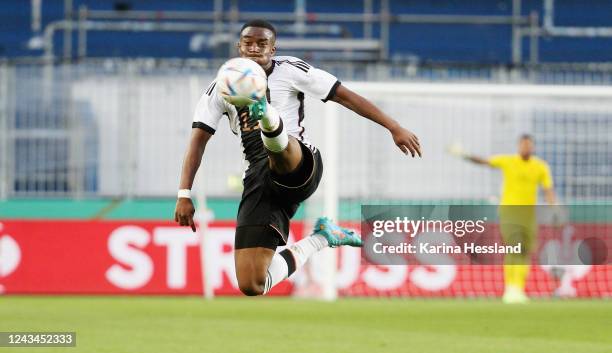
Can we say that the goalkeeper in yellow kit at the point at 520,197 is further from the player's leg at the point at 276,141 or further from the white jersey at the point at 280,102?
the player's leg at the point at 276,141

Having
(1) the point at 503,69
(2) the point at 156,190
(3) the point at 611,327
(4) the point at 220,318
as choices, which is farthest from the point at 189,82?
(3) the point at 611,327

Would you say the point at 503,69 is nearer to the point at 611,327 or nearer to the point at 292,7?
the point at 292,7

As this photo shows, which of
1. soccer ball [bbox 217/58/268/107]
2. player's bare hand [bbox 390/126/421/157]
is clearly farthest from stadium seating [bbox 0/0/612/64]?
soccer ball [bbox 217/58/268/107]

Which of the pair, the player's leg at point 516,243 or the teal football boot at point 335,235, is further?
the player's leg at point 516,243

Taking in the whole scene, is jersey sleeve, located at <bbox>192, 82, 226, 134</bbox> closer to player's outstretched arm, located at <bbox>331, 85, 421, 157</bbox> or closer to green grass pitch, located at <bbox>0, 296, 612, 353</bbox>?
player's outstretched arm, located at <bbox>331, 85, 421, 157</bbox>

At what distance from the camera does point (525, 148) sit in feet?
45.0

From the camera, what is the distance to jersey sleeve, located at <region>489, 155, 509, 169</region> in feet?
45.0

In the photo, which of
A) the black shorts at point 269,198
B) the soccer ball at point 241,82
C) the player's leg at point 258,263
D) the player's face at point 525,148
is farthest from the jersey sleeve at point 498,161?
the soccer ball at point 241,82

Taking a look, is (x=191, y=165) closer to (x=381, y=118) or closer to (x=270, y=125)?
(x=270, y=125)

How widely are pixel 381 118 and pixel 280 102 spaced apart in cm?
74

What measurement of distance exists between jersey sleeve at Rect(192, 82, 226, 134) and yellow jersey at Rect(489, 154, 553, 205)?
695 centimetres

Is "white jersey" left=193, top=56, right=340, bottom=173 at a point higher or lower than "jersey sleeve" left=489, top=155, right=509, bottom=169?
higher

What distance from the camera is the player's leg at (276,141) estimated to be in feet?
21.3

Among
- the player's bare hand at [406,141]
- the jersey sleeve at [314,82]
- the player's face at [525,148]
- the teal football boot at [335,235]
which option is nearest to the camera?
the player's bare hand at [406,141]
